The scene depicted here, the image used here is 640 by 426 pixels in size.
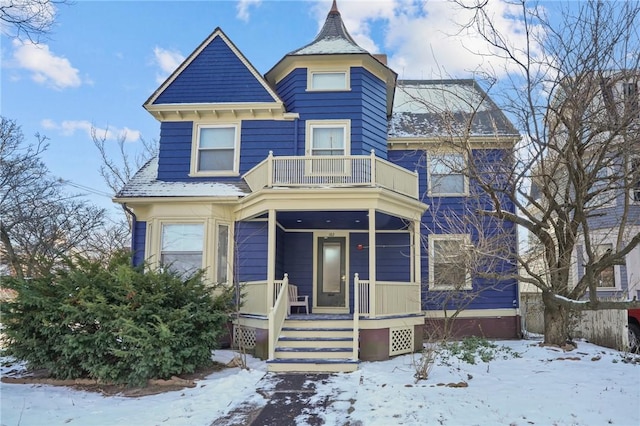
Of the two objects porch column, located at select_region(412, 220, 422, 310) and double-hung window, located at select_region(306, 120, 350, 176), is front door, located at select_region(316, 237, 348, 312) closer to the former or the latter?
porch column, located at select_region(412, 220, 422, 310)

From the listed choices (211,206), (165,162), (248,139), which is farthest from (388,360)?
(165,162)

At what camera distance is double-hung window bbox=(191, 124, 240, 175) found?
1212 centimetres

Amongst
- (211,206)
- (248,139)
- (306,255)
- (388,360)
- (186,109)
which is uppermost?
(186,109)

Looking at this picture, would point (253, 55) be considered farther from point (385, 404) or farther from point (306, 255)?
point (385, 404)

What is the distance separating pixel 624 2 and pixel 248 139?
863cm

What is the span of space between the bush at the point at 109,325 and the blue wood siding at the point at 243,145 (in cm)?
449

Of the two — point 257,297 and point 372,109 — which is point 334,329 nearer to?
point 257,297

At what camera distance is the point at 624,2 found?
252 inches

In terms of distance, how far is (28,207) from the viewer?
17.5 metres

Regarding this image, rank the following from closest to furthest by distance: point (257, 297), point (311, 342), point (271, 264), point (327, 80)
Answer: point (311, 342) < point (271, 264) < point (257, 297) < point (327, 80)

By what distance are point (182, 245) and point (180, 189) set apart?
1.46 meters

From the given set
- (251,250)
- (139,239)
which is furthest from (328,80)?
(139,239)

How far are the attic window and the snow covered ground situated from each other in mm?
7519

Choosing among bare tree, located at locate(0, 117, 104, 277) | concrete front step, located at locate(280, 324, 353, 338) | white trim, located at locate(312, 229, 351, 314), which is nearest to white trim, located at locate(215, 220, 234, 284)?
white trim, located at locate(312, 229, 351, 314)
